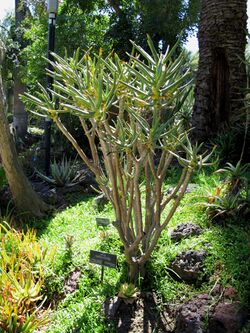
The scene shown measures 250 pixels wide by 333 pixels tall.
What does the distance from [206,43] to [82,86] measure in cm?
441

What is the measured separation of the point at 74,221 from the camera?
18.1ft

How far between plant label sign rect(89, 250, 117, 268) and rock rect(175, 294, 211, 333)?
675 mm

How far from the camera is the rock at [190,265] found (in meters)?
3.62

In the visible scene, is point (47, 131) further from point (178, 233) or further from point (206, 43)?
point (178, 233)

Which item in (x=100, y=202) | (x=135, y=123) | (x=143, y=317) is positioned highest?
(x=135, y=123)

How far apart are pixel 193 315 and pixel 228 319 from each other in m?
0.26

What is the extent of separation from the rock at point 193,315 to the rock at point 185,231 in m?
0.88

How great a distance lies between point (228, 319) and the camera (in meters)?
3.08

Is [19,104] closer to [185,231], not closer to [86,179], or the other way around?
[86,179]

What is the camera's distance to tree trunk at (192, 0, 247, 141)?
7.00 m

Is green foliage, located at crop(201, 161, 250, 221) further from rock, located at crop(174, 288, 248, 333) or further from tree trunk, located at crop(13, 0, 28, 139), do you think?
tree trunk, located at crop(13, 0, 28, 139)

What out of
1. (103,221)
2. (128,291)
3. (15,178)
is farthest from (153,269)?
(15,178)

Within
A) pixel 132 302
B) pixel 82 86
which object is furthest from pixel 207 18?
pixel 132 302

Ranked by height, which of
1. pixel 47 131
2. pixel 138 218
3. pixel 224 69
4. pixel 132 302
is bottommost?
pixel 132 302
